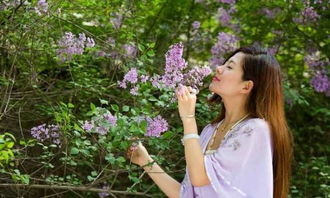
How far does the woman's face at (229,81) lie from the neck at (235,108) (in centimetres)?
4

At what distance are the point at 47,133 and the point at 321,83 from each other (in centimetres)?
210

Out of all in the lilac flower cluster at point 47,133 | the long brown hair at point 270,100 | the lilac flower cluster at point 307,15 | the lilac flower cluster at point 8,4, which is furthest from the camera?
the lilac flower cluster at point 307,15

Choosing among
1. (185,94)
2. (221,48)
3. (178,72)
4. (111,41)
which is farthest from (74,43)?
(221,48)

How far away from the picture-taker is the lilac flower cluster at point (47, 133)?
279 centimetres

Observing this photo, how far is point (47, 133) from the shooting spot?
281 centimetres

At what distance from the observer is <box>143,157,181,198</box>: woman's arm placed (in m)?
2.43

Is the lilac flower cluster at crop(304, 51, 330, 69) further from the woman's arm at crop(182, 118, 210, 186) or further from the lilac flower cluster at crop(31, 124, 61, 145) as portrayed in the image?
the woman's arm at crop(182, 118, 210, 186)

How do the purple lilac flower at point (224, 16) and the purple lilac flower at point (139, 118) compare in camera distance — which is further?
the purple lilac flower at point (224, 16)

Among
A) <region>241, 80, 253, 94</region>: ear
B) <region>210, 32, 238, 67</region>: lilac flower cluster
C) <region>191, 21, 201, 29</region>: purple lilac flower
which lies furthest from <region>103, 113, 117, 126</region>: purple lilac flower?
<region>191, 21, 201, 29</region>: purple lilac flower

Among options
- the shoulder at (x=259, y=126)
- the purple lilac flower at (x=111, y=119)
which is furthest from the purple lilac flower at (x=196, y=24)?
the shoulder at (x=259, y=126)

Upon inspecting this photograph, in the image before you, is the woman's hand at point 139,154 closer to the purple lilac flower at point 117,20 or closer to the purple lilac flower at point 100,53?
the purple lilac flower at point 100,53

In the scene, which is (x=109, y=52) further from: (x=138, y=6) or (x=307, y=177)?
(x=307, y=177)

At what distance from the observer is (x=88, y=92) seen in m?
3.30

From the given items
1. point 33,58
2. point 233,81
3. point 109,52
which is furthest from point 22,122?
point 233,81
